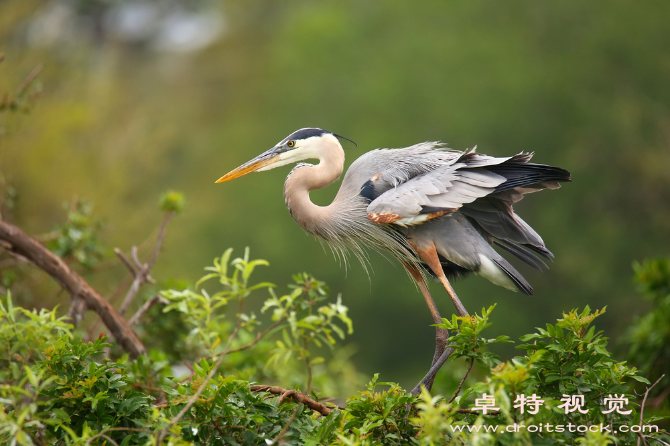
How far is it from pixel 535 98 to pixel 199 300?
12356 millimetres

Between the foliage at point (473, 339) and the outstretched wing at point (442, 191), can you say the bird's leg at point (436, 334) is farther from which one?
the foliage at point (473, 339)

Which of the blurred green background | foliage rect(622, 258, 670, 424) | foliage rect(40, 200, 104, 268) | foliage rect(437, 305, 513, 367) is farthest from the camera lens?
the blurred green background

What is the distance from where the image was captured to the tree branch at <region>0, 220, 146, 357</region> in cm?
289

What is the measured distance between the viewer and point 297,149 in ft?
9.97

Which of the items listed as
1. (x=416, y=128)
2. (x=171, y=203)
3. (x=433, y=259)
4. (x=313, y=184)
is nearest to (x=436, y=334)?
(x=433, y=259)

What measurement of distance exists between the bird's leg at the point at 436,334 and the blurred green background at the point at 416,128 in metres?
7.13

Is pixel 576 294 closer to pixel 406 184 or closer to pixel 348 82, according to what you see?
pixel 348 82

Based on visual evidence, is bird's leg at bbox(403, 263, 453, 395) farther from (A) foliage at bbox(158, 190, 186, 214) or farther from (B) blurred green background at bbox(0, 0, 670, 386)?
(B) blurred green background at bbox(0, 0, 670, 386)

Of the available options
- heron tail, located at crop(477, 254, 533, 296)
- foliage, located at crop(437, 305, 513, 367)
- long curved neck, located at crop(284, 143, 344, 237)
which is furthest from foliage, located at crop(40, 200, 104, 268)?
foliage, located at crop(437, 305, 513, 367)

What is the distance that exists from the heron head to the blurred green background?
6915 millimetres

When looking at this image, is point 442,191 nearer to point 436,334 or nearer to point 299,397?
point 436,334

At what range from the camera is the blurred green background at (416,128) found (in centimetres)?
1173

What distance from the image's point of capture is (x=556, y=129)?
13117 mm

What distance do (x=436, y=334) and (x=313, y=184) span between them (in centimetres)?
90
